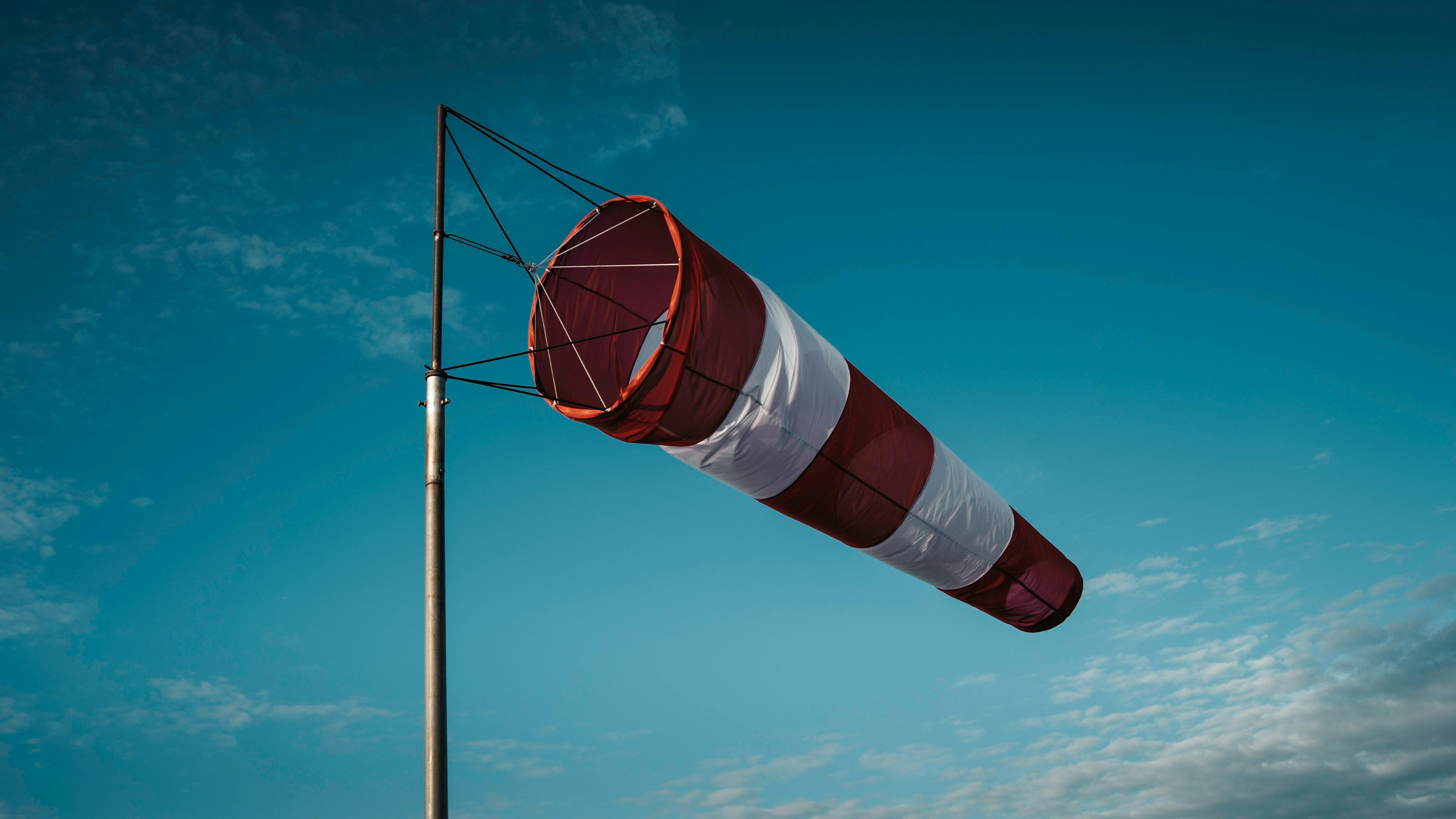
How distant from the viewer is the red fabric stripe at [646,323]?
6.87 meters

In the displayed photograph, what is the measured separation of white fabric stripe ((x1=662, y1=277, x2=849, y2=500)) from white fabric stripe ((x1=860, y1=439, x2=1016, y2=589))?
69.6 inches

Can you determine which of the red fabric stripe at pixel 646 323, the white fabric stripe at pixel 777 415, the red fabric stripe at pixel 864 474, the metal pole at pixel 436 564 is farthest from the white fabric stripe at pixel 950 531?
the metal pole at pixel 436 564

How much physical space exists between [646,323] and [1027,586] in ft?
18.7

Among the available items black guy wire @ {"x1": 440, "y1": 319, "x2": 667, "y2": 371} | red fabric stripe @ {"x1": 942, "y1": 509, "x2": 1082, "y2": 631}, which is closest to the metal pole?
black guy wire @ {"x1": 440, "y1": 319, "x2": 667, "y2": 371}

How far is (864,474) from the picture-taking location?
8.66 m

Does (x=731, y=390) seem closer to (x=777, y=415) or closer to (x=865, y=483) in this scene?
(x=777, y=415)

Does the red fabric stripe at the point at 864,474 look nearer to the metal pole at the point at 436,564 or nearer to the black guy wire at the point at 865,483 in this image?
the black guy wire at the point at 865,483

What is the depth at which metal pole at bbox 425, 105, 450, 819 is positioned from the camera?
5137mm

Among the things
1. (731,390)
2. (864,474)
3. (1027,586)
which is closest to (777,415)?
(731,390)

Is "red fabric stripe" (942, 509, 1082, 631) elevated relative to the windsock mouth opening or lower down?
lower down

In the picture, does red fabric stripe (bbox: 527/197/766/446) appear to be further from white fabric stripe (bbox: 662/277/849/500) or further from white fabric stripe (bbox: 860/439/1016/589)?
white fabric stripe (bbox: 860/439/1016/589)

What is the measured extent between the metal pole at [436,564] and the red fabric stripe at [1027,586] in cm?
673

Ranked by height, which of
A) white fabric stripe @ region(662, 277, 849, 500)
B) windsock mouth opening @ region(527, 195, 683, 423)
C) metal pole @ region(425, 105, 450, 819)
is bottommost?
metal pole @ region(425, 105, 450, 819)

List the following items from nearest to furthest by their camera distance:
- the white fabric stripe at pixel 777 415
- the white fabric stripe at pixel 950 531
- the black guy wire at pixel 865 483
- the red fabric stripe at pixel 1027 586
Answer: the black guy wire at pixel 865 483 → the white fabric stripe at pixel 777 415 → the white fabric stripe at pixel 950 531 → the red fabric stripe at pixel 1027 586
